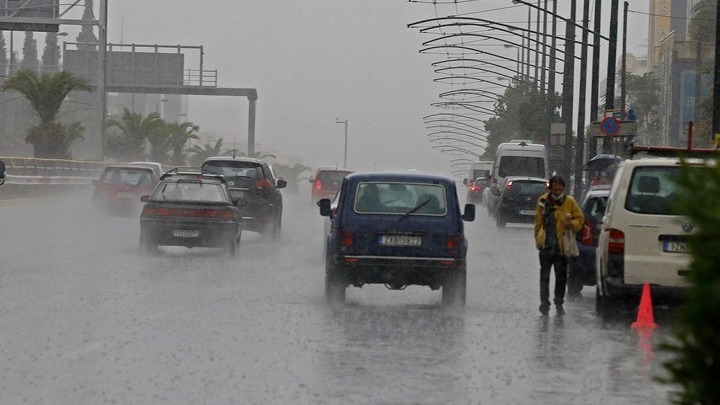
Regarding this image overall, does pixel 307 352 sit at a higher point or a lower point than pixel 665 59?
lower

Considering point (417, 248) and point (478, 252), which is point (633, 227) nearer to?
point (417, 248)

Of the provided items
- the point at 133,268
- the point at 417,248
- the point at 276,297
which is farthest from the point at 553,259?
the point at 133,268

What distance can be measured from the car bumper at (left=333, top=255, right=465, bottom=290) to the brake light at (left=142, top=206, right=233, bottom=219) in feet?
31.2

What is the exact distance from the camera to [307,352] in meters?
12.6

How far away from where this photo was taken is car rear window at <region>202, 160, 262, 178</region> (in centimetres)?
3356

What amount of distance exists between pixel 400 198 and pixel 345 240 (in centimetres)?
90

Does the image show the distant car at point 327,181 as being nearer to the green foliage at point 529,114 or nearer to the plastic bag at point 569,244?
the green foliage at point 529,114

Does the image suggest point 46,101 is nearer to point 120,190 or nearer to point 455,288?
point 120,190

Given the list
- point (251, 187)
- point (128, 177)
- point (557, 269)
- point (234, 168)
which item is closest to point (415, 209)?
point (557, 269)

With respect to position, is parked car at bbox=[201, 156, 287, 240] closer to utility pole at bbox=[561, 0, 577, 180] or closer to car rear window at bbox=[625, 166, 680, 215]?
car rear window at bbox=[625, 166, 680, 215]

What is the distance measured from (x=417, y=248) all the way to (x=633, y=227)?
2.58m

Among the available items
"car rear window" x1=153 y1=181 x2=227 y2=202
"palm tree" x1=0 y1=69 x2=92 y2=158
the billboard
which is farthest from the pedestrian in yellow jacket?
"palm tree" x1=0 y1=69 x2=92 y2=158

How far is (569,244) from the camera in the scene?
1794 centimetres

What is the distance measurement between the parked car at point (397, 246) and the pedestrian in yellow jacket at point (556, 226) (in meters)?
0.87
